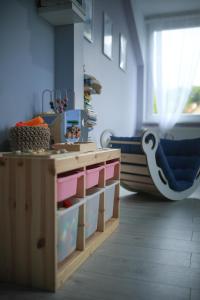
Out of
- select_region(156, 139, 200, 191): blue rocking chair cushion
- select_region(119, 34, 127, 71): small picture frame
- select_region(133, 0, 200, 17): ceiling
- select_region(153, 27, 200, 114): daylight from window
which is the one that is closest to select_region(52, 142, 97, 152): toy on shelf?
select_region(156, 139, 200, 191): blue rocking chair cushion

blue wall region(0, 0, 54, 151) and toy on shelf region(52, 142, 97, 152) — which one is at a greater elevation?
blue wall region(0, 0, 54, 151)

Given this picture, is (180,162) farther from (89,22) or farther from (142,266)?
(142,266)

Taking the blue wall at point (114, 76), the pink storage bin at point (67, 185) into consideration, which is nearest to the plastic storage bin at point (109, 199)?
the pink storage bin at point (67, 185)

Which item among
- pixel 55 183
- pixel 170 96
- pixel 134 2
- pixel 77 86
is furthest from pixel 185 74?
pixel 55 183

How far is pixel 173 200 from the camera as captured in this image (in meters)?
2.79

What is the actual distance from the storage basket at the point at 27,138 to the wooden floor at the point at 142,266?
0.62m

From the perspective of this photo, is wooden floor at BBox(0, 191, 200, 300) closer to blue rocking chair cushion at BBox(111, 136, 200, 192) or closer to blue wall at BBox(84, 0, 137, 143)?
blue rocking chair cushion at BBox(111, 136, 200, 192)

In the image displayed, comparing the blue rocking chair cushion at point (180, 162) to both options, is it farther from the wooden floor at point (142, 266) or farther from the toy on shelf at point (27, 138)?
the toy on shelf at point (27, 138)

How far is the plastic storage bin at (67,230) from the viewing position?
4.04 feet

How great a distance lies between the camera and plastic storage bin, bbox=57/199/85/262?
1.23m

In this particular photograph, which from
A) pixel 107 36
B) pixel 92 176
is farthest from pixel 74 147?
pixel 107 36

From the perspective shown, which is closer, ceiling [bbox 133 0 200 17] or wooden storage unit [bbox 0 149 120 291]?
wooden storage unit [bbox 0 149 120 291]

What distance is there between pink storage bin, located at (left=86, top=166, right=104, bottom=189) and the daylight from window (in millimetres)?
3320

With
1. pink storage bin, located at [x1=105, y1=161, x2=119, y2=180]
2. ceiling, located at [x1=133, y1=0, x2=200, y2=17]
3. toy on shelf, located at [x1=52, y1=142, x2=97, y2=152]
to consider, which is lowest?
pink storage bin, located at [x1=105, y1=161, x2=119, y2=180]
